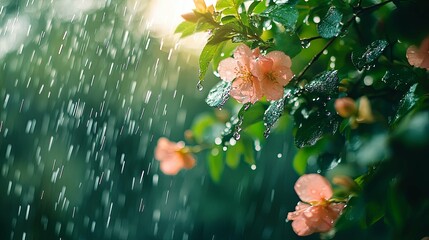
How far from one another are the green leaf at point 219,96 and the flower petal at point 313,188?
0.47 feet

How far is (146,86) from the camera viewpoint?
15.9 ft

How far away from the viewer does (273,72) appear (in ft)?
2.53

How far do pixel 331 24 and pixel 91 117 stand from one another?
441 cm

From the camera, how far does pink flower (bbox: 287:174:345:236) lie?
2.42ft

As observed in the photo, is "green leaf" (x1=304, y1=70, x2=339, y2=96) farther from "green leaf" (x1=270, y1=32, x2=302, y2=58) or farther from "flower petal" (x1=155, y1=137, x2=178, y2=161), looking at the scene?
"flower petal" (x1=155, y1=137, x2=178, y2=161)

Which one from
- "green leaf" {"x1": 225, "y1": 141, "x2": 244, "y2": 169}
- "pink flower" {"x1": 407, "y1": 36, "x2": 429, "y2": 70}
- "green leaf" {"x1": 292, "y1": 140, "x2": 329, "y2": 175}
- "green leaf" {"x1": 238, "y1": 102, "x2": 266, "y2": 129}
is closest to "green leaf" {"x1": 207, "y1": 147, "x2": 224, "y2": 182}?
"green leaf" {"x1": 225, "y1": 141, "x2": 244, "y2": 169}

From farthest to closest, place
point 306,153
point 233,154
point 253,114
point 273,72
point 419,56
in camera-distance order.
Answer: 1. point 233,154
2. point 306,153
3. point 253,114
4. point 273,72
5. point 419,56

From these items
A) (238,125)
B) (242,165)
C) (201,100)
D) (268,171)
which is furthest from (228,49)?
(201,100)

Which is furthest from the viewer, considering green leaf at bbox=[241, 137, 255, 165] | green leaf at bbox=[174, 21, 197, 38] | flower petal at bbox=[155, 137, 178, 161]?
flower petal at bbox=[155, 137, 178, 161]

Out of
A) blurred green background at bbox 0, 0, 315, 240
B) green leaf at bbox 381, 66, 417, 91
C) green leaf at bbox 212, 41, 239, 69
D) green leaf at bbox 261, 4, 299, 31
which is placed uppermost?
green leaf at bbox 261, 4, 299, 31

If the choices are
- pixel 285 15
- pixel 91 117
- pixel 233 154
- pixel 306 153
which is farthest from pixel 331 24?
pixel 91 117

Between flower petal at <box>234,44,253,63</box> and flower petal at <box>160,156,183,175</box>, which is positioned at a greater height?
flower petal at <box>234,44,253,63</box>

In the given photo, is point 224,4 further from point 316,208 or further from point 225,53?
point 316,208

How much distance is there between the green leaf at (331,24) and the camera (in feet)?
2.41
